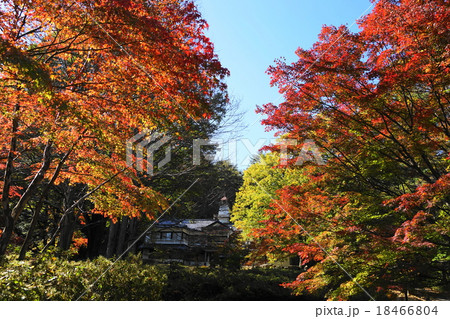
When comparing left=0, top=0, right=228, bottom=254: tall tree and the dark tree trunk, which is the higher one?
left=0, top=0, right=228, bottom=254: tall tree

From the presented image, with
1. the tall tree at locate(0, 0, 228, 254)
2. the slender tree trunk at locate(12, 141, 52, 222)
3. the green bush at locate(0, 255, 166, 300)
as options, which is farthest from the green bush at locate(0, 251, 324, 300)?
the tall tree at locate(0, 0, 228, 254)

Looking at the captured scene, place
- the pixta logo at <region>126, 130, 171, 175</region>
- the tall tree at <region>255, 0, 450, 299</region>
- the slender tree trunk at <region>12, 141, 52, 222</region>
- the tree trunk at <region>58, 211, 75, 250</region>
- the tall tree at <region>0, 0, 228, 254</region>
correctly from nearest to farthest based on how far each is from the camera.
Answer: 1. the tall tree at <region>0, 0, 228, 254</region>
2. the tall tree at <region>255, 0, 450, 299</region>
3. the slender tree trunk at <region>12, 141, 52, 222</region>
4. the pixta logo at <region>126, 130, 171, 175</region>
5. the tree trunk at <region>58, 211, 75, 250</region>

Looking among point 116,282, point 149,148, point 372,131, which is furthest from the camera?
point 149,148

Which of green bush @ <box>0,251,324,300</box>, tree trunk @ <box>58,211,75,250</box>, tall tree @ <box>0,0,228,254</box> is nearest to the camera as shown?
green bush @ <box>0,251,324,300</box>

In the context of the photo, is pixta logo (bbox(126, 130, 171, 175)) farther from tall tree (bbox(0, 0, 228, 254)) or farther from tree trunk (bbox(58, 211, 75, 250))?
tree trunk (bbox(58, 211, 75, 250))

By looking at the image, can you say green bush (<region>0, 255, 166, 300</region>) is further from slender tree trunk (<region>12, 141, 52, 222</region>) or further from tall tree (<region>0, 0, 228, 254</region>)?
tall tree (<region>0, 0, 228, 254</region>)

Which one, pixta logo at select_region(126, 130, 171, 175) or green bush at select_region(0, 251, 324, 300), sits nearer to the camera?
green bush at select_region(0, 251, 324, 300)

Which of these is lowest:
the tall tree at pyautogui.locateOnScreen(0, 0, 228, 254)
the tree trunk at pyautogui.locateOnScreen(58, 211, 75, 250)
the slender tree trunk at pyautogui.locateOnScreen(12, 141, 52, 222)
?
the tree trunk at pyautogui.locateOnScreen(58, 211, 75, 250)

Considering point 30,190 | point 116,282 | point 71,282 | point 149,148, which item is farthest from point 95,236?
point 71,282

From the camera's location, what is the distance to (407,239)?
4.79 m

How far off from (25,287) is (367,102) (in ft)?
18.6

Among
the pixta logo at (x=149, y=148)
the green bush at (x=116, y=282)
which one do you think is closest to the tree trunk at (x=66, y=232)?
the green bush at (x=116, y=282)

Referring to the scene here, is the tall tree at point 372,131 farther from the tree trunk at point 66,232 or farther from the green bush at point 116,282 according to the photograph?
the tree trunk at point 66,232

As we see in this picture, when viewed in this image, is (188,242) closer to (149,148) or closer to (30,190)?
(149,148)
